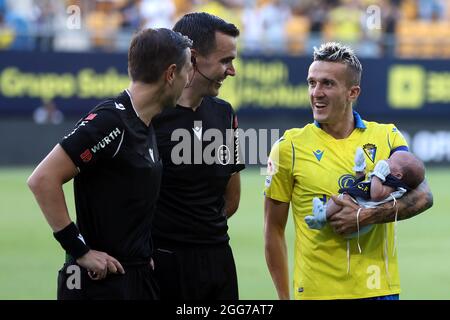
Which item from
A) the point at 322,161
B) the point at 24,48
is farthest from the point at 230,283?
the point at 24,48

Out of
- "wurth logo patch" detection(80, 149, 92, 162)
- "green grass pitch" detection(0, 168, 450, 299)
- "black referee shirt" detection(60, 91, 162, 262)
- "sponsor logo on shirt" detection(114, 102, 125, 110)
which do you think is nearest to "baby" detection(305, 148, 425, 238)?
"black referee shirt" detection(60, 91, 162, 262)

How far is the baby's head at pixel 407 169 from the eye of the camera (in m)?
5.11

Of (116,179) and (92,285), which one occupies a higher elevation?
(116,179)

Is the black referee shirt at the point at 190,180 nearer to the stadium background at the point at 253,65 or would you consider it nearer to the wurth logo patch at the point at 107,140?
the wurth logo patch at the point at 107,140

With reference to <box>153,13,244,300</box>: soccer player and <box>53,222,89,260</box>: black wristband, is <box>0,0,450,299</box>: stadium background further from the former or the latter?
<box>53,222,89,260</box>: black wristband

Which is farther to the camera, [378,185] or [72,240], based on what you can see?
[378,185]

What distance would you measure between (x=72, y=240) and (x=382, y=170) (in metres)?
1.70

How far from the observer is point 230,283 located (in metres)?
5.56

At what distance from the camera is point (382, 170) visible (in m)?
5.06

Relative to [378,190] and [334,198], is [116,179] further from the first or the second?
[378,190]

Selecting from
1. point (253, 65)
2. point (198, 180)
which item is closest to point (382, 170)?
point (198, 180)

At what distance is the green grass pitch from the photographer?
9999 millimetres

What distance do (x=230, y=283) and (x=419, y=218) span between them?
11.0 meters
